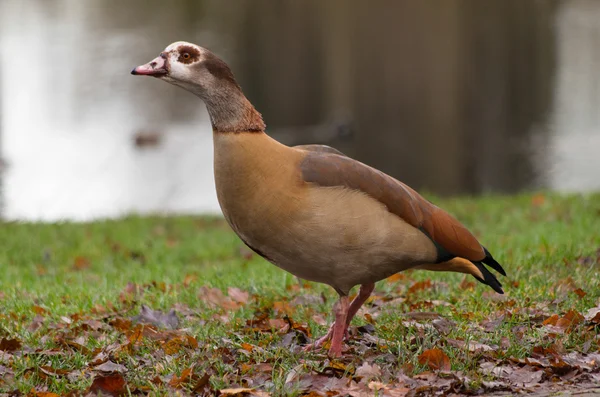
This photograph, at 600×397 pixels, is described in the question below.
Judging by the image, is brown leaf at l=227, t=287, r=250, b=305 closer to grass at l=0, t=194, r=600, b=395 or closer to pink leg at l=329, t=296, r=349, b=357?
grass at l=0, t=194, r=600, b=395

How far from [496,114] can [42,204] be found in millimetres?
14730

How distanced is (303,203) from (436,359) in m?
1.10

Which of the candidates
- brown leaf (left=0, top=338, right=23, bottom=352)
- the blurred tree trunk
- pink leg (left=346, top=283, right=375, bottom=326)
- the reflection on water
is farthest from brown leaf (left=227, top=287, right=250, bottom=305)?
the blurred tree trunk

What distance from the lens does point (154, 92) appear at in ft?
107

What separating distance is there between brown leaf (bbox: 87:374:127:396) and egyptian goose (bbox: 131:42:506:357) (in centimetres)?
102

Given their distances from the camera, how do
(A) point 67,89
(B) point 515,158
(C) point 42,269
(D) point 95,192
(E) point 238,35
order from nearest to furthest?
1. (C) point 42,269
2. (D) point 95,192
3. (B) point 515,158
4. (A) point 67,89
5. (E) point 238,35

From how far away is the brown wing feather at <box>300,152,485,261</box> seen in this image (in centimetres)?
473

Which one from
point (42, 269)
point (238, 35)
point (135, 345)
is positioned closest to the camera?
point (135, 345)

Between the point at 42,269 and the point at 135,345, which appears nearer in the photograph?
the point at 135,345

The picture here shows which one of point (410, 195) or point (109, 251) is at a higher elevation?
point (410, 195)

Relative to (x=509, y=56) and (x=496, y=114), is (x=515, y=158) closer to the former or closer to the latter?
(x=496, y=114)

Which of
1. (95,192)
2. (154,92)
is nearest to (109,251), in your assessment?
(95,192)

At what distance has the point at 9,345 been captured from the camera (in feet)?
16.9

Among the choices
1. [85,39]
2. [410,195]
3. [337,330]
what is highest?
[85,39]
